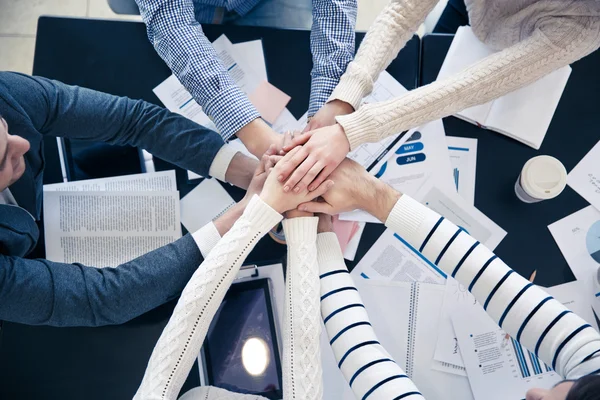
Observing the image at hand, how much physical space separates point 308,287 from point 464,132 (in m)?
0.58

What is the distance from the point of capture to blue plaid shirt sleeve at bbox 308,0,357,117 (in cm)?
113

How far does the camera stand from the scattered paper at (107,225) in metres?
1.09

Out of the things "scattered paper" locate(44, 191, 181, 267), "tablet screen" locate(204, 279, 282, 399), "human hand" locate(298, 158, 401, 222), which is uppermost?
"human hand" locate(298, 158, 401, 222)

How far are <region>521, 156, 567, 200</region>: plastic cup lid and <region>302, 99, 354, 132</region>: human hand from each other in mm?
460

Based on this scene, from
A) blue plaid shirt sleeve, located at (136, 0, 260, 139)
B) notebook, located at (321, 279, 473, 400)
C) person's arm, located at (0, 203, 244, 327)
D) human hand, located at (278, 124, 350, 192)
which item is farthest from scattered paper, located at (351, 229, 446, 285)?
blue plaid shirt sleeve, located at (136, 0, 260, 139)

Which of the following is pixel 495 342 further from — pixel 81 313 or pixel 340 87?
pixel 81 313

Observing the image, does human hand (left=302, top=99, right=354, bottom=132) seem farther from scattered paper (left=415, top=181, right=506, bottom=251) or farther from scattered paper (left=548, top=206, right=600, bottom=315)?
scattered paper (left=548, top=206, right=600, bottom=315)

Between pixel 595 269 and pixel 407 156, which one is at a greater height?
pixel 407 156

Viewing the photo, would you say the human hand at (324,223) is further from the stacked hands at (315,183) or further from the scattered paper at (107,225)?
the scattered paper at (107,225)

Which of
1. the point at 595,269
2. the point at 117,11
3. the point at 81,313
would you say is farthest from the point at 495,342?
the point at 117,11

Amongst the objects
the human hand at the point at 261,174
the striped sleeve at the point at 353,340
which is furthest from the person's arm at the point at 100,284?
the striped sleeve at the point at 353,340

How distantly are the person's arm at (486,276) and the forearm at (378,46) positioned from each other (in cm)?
20

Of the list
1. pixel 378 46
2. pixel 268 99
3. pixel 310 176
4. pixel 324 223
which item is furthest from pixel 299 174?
pixel 378 46

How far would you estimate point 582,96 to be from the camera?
3.91ft
